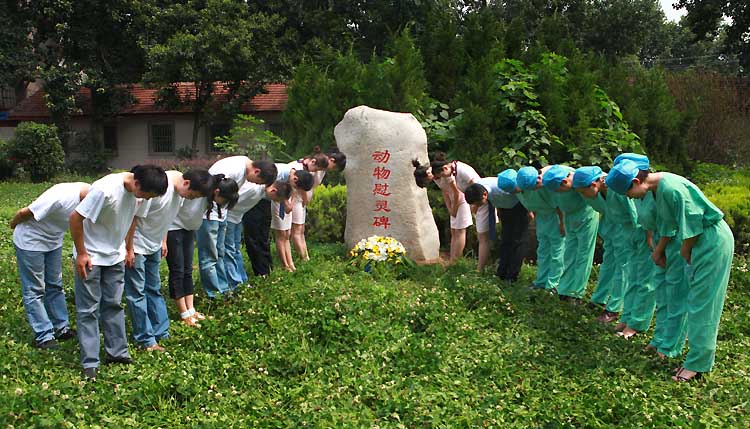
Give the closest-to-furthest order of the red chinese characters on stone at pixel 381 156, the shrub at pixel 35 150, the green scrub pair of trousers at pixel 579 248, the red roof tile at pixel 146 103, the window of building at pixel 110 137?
1. the green scrub pair of trousers at pixel 579 248
2. the red chinese characters on stone at pixel 381 156
3. the shrub at pixel 35 150
4. the red roof tile at pixel 146 103
5. the window of building at pixel 110 137

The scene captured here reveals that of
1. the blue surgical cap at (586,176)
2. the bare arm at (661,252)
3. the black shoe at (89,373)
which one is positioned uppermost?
the blue surgical cap at (586,176)

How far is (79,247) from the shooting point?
430 centimetres

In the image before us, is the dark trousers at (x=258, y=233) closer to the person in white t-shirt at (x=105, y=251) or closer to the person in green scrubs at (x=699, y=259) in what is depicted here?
the person in white t-shirt at (x=105, y=251)

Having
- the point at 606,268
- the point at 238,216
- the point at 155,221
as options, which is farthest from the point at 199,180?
the point at 606,268

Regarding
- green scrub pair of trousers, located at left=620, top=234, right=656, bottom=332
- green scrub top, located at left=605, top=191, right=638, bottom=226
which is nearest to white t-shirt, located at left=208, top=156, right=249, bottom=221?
green scrub top, located at left=605, top=191, right=638, bottom=226

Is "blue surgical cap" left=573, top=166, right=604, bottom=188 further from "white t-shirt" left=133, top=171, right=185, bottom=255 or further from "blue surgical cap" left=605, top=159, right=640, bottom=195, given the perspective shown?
"white t-shirt" left=133, top=171, right=185, bottom=255

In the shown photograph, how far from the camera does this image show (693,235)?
4.47 metres

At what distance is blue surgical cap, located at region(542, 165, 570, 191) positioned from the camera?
603 cm

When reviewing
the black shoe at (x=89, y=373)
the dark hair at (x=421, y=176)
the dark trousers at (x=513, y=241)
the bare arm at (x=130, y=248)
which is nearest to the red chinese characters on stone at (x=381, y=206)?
the dark hair at (x=421, y=176)

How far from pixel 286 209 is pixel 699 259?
398 centimetres

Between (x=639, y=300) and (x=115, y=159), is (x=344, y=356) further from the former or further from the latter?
(x=115, y=159)

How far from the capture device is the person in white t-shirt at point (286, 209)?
6.63 metres

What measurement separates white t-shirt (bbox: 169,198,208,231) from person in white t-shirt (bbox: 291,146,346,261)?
1818 mm

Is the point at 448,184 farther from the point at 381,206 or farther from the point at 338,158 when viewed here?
the point at 338,158
